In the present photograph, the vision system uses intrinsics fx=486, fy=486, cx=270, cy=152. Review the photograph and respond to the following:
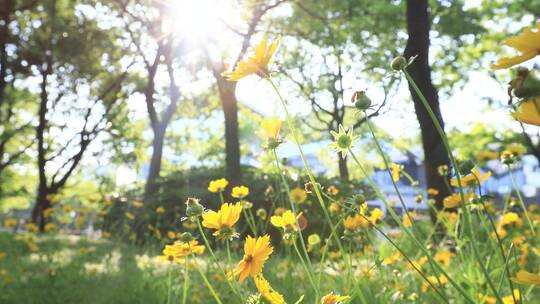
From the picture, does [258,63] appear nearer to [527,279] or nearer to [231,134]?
[527,279]

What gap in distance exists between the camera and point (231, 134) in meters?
7.05

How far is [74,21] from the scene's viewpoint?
1143cm

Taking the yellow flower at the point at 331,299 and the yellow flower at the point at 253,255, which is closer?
the yellow flower at the point at 331,299

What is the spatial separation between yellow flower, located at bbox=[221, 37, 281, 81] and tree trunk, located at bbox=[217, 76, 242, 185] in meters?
5.80

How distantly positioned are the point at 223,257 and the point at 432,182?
2.18m

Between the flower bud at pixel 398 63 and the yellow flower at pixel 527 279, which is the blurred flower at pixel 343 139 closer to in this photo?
the flower bud at pixel 398 63

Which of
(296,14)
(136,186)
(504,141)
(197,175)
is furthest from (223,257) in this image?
(504,141)

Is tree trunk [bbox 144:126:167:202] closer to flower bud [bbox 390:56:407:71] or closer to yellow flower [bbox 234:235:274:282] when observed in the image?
yellow flower [bbox 234:235:274:282]

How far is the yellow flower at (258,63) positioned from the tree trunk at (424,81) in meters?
3.26

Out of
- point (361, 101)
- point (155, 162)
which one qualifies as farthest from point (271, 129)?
point (155, 162)

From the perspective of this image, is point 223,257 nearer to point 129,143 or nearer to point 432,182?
point 432,182

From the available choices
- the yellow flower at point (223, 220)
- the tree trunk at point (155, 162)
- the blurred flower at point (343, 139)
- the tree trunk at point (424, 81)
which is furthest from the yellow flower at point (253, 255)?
the tree trunk at point (155, 162)

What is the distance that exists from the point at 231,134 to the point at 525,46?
21.5 feet

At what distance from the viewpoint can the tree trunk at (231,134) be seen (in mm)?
6840
